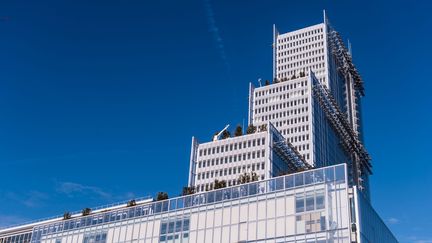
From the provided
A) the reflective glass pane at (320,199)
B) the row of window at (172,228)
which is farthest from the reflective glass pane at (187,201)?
the reflective glass pane at (320,199)

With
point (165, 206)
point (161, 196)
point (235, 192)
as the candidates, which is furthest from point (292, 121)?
point (235, 192)

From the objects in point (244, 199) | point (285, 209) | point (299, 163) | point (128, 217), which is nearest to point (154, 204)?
point (128, 217)

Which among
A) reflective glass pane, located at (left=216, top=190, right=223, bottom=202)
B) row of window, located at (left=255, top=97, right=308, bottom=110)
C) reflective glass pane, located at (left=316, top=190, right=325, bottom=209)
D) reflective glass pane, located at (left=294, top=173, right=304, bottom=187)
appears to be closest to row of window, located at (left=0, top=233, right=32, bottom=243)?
reflective glass pane, located at (left=216, top=190, right=223, bottom=202)

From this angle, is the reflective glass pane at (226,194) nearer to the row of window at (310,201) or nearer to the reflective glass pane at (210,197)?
the reflective glass pane at (210,197)

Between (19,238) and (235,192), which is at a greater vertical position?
(19,238)

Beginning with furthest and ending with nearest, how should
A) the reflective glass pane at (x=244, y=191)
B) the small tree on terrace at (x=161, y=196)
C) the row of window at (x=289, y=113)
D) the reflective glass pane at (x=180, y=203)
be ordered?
the row of window at (x=289, y=113)
the small tree on terrace at (x=161, y=196)
the reflective glass pane at (x=180, y=203)
the reflective glass pane at (x=244, y=191)

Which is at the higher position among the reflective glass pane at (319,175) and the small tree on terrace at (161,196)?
the small tree on terrace at (161,196)

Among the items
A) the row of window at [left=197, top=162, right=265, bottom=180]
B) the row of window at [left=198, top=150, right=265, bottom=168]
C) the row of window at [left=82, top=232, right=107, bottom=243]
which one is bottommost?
the row of window at [left=82, top=232, right=107, bottom=243]

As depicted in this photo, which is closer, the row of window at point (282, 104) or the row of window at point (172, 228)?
the row of window at point (172, 228)

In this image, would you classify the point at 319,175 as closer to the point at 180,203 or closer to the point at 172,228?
the point at 180,203

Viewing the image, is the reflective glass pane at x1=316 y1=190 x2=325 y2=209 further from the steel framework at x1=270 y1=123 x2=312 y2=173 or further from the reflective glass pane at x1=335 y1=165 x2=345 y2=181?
the steel framework at x1=270 y1=123 x2=312 y2=173

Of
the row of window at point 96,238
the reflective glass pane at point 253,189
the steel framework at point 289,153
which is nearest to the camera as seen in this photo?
the reflective glass pane at point 253,189

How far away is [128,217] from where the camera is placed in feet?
275

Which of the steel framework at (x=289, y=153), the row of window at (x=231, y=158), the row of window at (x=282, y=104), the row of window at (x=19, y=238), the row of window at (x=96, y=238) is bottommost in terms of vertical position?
the row of window at (x=96, y=238)
